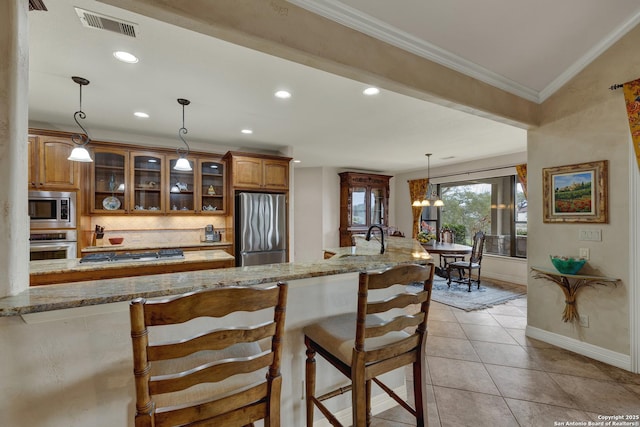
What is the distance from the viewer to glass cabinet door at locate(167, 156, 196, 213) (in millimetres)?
4262

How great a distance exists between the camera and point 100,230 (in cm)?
395

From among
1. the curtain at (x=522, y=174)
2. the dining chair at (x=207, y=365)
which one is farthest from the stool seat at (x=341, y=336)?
the curtain at (x=522, y=174)

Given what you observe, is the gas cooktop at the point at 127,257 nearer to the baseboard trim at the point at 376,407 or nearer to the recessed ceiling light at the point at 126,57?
the recessed ceiling light at the point at 126,57

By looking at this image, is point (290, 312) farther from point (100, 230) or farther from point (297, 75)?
point (100, 230)

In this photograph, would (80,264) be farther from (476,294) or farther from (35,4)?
(476,294)

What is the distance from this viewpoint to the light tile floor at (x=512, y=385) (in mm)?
1848

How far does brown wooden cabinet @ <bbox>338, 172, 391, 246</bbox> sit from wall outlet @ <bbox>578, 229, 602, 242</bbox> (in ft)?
14.1

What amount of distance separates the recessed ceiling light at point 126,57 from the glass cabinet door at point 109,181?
2.23m

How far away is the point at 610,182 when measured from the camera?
8.10 ft

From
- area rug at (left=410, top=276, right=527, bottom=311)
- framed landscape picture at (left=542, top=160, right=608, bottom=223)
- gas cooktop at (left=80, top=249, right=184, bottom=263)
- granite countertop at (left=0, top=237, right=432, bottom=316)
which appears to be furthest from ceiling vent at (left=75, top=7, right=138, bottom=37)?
area rug at (left=410, top=276, right=527, bottom=311)

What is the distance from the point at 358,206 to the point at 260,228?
327 cm

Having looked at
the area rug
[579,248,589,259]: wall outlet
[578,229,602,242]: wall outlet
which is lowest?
the area rug

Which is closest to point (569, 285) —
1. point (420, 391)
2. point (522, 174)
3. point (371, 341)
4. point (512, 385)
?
point (512, 385)

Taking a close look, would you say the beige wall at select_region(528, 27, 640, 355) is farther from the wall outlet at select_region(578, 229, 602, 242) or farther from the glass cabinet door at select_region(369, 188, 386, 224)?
the glass cabinet door at select_region(369, 188, 386, 224)
